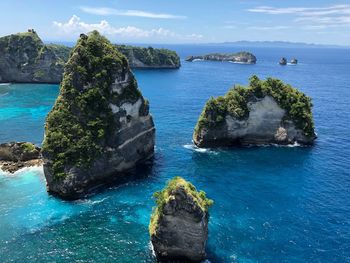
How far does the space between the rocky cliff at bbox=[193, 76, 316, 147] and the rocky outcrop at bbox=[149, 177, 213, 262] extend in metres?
47.3

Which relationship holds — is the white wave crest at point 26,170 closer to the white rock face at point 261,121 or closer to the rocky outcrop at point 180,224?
the rocky outcrop at point 180,224

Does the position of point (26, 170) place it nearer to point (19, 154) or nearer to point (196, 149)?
point (19, 154)

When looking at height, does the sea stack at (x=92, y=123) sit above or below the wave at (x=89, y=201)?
above

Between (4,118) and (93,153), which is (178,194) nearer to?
(93,153)

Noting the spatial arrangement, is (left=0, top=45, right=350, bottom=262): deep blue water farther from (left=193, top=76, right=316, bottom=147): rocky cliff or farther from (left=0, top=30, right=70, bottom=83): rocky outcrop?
(left=0, top=30, right=70, bottom=83): rocky outcrop

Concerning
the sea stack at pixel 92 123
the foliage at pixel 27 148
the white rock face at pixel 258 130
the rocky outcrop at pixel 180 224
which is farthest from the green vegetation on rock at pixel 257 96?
the rocky outcrop at pixel 180 224

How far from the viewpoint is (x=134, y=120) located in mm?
89938

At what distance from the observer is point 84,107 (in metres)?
82.6

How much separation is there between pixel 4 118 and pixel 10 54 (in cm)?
7565

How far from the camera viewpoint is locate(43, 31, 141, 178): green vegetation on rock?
78.4m

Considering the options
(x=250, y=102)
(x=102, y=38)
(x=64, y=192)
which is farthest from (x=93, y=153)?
(x=250, y=102)

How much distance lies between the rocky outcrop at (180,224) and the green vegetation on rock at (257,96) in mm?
46160

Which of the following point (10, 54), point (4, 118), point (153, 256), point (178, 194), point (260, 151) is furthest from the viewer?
point (10, 54)

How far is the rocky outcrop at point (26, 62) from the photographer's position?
636ft
